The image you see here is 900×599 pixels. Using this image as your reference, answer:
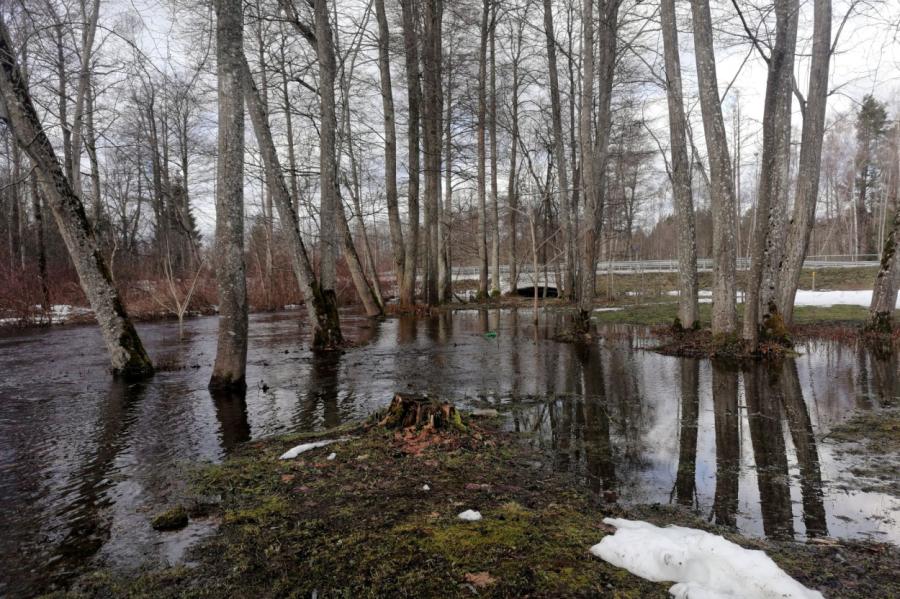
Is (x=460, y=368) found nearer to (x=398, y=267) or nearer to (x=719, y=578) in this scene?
(x=719, y=578)

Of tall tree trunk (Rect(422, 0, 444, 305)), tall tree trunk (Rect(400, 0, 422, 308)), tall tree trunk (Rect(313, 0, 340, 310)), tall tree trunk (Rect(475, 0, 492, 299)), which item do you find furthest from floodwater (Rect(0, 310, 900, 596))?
tall tree trunk (Rect(475, 0, 492, 299))

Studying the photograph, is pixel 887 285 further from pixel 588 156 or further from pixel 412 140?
pixel 412 140

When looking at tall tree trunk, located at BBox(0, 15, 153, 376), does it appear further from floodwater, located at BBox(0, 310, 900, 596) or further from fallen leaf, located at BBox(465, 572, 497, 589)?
fallen leaf, located at BBox(465, 572, 497, 589)

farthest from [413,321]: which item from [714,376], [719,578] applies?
[719,578]

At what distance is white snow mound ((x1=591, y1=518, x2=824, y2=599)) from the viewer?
86.0 inches

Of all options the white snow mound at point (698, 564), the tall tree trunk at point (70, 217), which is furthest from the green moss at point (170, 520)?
the tall tree trunk at point (70, 217)

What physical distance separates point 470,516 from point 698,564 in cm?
124

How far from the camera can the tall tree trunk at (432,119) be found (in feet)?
60.9

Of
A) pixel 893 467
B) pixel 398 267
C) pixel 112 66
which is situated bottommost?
pixel 893 467

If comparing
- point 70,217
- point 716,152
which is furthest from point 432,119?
point 70,217

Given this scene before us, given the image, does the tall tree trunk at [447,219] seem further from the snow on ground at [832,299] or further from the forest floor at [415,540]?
the forest floor at [415,540]

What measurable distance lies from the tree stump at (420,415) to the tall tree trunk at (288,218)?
6.20 meters

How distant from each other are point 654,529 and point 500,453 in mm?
1721

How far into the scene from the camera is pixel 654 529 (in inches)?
110
